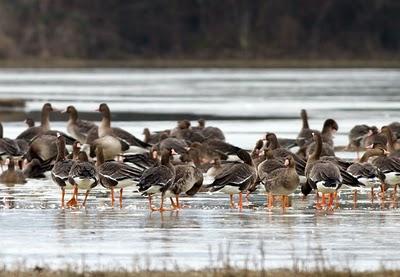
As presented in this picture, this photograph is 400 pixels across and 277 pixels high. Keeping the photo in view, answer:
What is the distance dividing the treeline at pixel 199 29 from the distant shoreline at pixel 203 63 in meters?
0.82

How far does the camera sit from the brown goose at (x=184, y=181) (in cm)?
1950

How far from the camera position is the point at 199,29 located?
120 m

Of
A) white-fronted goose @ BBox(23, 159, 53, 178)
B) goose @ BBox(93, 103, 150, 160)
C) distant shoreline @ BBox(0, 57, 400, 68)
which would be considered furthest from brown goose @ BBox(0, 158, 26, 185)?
distant shoreline @ BBox(0, 57, 400, 68)

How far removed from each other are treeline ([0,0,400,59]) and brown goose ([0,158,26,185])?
85.7m

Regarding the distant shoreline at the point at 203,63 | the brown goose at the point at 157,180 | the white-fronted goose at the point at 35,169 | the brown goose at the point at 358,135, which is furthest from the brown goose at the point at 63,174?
the distant shoreline at the point at 203,63

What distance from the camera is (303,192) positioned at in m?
21.5

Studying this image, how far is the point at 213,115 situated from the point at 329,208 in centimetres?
2534

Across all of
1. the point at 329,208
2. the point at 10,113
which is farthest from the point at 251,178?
the point at 10,113

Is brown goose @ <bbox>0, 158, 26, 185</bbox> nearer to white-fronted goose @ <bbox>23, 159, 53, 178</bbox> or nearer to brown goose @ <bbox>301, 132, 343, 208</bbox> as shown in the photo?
white-fronted goose @ <bbox>23, 159, 53, 178</bbox>

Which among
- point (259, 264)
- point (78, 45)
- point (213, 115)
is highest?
point (78, 45)

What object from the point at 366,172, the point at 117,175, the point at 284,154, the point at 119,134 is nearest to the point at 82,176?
the point at 117,175

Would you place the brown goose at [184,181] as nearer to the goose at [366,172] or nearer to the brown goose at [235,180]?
the brown goose at [235,180]

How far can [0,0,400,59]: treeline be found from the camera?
372 feet

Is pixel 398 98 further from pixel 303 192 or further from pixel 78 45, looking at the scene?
pixel 78 45
